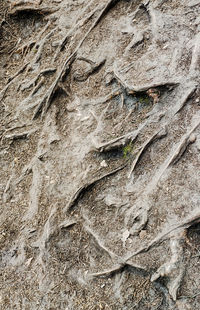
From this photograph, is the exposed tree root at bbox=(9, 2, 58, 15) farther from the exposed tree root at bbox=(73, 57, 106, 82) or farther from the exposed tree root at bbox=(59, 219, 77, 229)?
the exposed tree root at bbox=(59, 219, 77, 229)

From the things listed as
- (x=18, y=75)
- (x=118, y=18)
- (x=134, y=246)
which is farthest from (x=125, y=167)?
(x=18, y=75)

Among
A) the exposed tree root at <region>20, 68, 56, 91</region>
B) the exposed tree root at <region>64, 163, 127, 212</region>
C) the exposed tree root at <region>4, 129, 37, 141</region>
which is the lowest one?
the exposed tree root at <region>64, 163, 127, 212</region>

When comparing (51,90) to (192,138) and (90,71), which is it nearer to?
(90,71)

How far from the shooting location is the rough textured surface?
3340 mm

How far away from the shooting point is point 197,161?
3467 mm

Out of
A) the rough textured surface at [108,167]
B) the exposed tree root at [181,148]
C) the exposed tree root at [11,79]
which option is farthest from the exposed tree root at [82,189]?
the exposed tree root at [11,79]

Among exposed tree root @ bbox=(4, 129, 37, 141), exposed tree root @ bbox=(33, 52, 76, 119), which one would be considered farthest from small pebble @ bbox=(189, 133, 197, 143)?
exposed tree root @ bbox=(4, 129, 37, 141)

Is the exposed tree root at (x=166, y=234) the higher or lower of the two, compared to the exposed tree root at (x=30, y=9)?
lower

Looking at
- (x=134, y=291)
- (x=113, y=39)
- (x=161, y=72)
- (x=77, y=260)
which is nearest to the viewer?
(x=134, y=291)

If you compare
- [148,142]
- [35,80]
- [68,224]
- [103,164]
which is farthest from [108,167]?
[35,80]

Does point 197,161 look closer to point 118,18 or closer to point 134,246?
point 134,246

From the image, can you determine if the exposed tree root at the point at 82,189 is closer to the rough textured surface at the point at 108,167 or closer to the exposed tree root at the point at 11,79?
the rough textured surface at the point at 108,167

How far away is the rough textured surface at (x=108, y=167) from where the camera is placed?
3.34 metres

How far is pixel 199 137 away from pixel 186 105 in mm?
432
